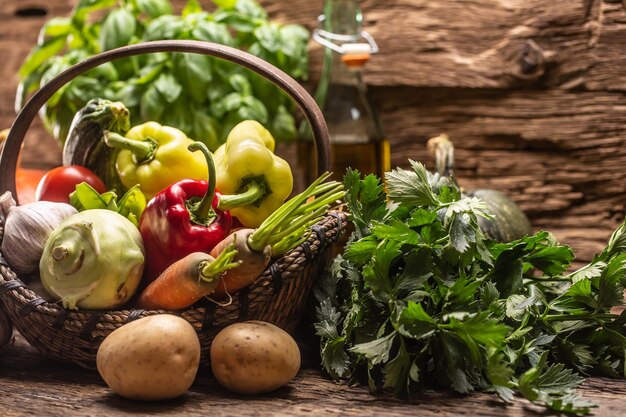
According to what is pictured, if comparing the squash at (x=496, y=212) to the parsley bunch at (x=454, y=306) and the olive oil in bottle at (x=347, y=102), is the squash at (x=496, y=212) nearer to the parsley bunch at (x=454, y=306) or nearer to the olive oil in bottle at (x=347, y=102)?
the olive oil in bottle at (x=347, y=102)

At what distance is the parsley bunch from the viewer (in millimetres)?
837

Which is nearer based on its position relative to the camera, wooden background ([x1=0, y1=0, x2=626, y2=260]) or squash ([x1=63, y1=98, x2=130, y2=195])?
squash ([x1=63, y1=98, x2=130, y2=195])

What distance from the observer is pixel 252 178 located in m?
1.04

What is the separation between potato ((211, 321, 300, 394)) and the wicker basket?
0.04 metres

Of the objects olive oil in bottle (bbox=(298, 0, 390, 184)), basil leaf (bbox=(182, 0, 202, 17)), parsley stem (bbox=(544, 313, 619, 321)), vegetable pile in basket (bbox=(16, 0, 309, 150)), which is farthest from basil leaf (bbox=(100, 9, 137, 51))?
parsley stem (bbox=(544, 313, 619, 321))

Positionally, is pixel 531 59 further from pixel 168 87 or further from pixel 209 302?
pixel 209 302

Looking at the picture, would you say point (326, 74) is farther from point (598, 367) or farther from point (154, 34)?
point (598, 367)

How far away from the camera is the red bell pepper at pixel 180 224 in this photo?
94 centimetres

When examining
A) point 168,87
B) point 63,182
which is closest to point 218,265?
point 63,182

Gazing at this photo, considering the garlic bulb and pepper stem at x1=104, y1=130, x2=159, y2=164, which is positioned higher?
pepper stem at x1=104, y1=130, x2=159, y2=164

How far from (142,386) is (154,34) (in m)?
0.90

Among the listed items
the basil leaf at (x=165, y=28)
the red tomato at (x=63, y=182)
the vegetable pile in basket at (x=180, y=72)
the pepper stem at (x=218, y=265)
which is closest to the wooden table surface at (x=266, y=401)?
the pepper stem at (x=218, y=265)

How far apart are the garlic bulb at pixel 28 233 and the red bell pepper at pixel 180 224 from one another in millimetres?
118

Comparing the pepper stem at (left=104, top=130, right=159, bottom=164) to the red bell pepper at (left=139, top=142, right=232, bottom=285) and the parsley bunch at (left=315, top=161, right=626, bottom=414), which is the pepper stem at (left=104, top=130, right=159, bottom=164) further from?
the parsley bunch at (left=315, top=161, right=626, bottom=414)
